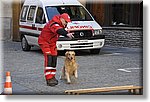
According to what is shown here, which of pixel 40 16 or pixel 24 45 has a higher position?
pixel 40 16

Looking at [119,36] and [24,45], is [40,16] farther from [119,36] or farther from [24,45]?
[119,36]

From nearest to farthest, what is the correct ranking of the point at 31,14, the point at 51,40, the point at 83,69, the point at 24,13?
1. the point at 51,40
2. the point at 83,69
3. the point at 24,13
4. the point at 31,14

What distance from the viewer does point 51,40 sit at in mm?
8062

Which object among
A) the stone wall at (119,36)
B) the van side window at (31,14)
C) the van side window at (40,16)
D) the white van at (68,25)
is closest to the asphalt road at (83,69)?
the white van at (68,25)

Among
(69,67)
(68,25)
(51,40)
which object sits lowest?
(69,67)

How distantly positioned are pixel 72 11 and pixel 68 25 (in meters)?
0.61

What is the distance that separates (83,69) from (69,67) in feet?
3.09

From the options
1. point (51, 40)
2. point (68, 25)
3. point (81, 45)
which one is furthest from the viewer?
point (81, 45)

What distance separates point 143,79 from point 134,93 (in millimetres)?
284

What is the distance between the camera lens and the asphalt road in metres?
8.19

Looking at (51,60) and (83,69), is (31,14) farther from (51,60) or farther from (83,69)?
(51,60)

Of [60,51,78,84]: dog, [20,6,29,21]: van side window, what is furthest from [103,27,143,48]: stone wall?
[60,51,78,84]: dog

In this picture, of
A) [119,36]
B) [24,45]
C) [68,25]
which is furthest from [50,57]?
[119,36]

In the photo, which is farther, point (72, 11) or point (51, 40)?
point (72, 11)
